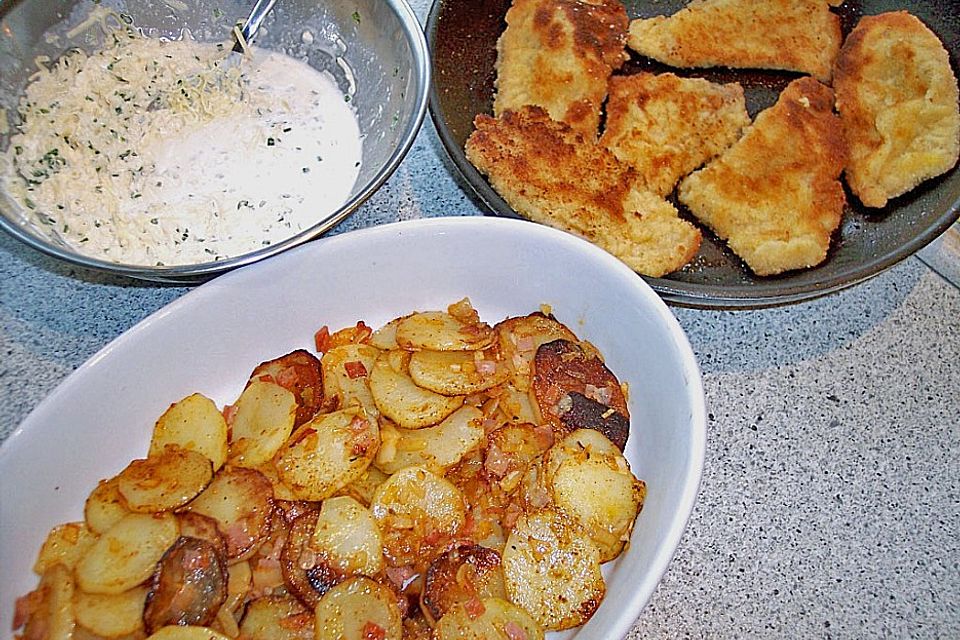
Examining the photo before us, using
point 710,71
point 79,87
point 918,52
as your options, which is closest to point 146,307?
point 79,87

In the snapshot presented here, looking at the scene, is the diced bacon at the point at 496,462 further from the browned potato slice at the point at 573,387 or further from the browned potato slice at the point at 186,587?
the browned potato slice at the point at 186,587

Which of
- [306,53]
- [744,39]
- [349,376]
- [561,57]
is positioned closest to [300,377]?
[349,376]

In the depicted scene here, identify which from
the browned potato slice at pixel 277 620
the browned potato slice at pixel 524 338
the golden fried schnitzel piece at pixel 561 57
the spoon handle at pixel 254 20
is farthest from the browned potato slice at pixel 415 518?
the spoon handle at pixel 254 20

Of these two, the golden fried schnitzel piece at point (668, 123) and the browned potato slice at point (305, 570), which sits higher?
the browned potato slice at point (305, 570)

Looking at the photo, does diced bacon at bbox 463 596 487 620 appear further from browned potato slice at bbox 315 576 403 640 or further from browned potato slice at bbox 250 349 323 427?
browned potato slice at bbox 250 349 323 427

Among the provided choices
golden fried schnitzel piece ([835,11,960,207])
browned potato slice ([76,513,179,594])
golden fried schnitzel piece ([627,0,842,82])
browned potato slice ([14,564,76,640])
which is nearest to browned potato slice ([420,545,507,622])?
browned potato slice ([76,513,179,594])

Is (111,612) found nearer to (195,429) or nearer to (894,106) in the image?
(195,429)
